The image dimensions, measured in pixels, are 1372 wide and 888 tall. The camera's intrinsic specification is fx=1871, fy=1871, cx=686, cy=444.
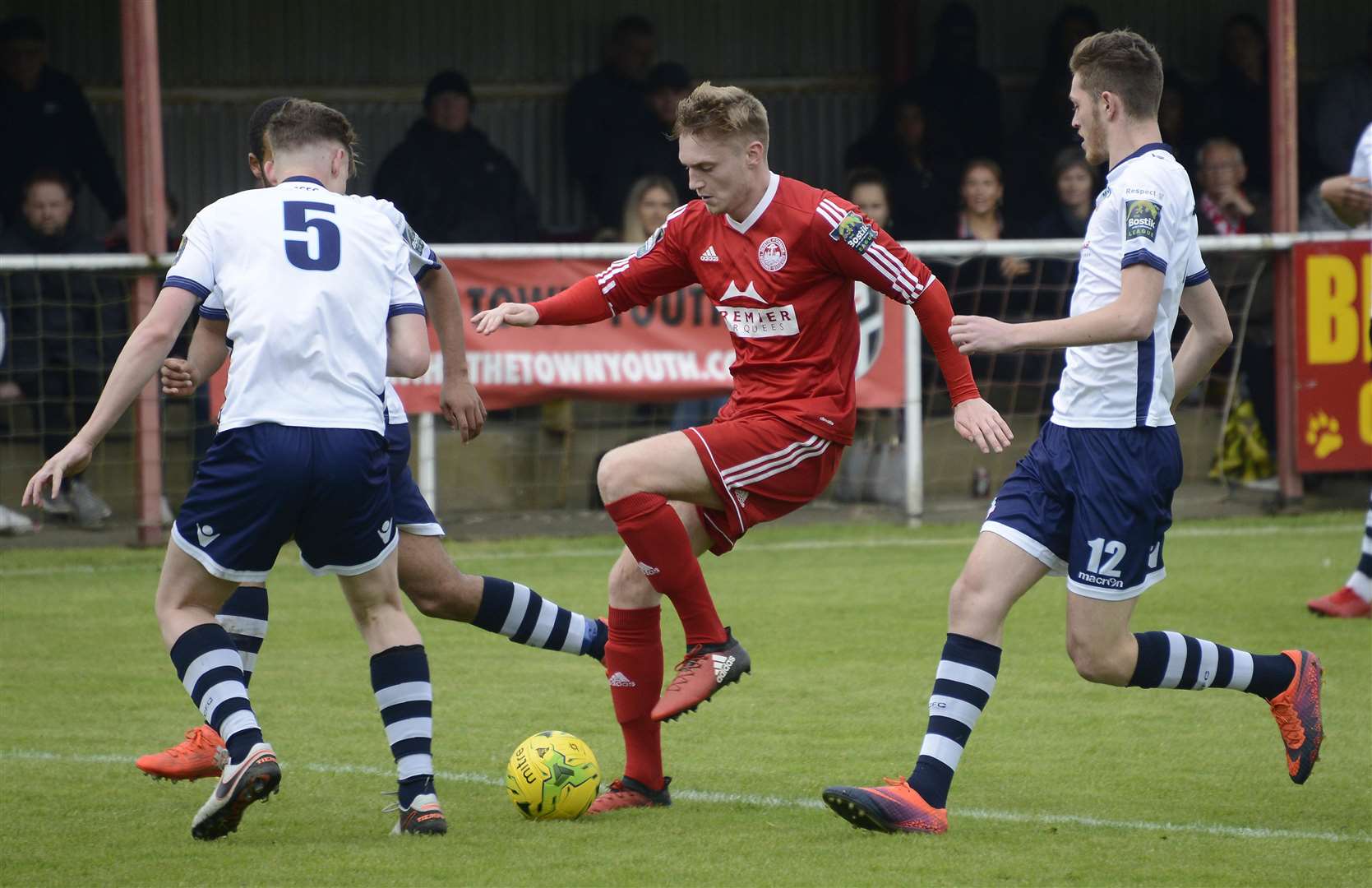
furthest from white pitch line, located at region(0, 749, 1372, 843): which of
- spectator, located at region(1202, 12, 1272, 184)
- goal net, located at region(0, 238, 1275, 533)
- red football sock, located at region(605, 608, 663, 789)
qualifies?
spectator, located at region(1202, 12, 1272, 184)

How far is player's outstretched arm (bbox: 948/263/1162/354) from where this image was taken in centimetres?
429

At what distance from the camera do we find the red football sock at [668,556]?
15.7 feet

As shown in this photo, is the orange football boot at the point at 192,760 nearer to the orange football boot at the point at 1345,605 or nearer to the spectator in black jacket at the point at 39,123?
the orange football boot at the point at 1345,605

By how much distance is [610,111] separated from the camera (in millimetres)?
12656

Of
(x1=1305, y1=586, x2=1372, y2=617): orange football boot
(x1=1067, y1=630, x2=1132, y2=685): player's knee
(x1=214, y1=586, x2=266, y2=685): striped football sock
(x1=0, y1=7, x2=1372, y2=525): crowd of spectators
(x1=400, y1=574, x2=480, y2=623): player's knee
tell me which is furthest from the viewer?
(x1=0, y1=7, x2=1372, y2=525): crowd of spectators

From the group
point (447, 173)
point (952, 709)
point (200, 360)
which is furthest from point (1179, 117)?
point (200, 360)

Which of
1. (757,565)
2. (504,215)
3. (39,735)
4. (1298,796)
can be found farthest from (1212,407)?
(39,735)

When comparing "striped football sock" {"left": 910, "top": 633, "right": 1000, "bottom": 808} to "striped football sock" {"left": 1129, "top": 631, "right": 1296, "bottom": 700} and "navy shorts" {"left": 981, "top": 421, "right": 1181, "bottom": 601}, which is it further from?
"striped football sock" {"left": 1129, "top": 631, "right": 1296, "bottom": 700}

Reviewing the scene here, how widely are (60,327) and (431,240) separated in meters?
2.68

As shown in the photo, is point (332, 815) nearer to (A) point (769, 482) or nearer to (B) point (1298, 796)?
(A) point (769, 482)

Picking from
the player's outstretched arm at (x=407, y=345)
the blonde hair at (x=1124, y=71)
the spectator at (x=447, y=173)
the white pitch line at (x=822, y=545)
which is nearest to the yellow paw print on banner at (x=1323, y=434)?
the white pitch line at (x=822, y=545)

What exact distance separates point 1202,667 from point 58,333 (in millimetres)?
7013

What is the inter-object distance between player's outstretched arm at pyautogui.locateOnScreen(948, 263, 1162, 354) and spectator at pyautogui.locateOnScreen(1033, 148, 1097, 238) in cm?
709

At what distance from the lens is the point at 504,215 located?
1227 cm
